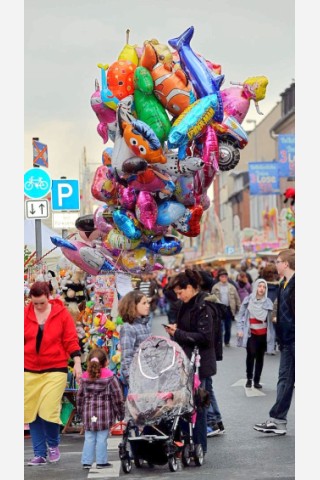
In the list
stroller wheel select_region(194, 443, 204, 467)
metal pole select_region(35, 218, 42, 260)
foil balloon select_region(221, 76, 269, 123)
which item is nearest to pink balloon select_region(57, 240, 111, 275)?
metal pole select_region(35, 218, 42, 260)

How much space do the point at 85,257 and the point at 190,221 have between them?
1.31 m

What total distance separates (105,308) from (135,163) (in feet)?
5.45

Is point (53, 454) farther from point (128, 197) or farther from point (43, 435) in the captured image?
point (128, 197)

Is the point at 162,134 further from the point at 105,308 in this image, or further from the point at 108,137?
the point at 105,308

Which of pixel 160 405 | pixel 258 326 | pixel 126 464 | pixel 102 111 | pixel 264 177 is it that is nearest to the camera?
pixel 160 405

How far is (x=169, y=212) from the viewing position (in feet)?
38.4

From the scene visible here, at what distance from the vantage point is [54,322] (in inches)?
361

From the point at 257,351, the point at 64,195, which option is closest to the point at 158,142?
the point at 257,351

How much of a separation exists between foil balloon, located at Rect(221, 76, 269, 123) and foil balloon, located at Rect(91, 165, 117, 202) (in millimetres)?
1487

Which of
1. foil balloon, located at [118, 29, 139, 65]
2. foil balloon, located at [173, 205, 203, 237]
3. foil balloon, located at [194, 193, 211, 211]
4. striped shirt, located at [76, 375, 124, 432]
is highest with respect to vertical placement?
foil balloon, located at [118, 29, 139, 65]

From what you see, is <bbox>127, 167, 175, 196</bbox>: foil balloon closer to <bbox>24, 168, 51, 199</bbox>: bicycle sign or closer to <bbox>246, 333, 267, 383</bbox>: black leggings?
<bbox>24, 168, 51, 199</bbox>: bicycle sign

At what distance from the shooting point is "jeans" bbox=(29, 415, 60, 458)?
30.5 feet

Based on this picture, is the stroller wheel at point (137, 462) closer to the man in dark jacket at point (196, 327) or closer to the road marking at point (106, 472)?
the road marking at point (106, 472)
